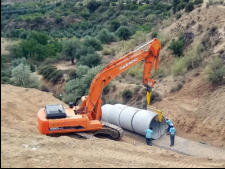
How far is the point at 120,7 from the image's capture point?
65375mm

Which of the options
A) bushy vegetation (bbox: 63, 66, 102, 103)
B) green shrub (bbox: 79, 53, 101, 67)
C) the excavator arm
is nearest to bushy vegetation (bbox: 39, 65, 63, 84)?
green shrub (bbox: 79, 53, 101, 67)

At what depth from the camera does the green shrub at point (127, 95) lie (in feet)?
81.5

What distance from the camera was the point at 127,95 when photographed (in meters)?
24.9

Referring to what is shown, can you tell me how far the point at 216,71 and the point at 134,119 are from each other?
21.1ft

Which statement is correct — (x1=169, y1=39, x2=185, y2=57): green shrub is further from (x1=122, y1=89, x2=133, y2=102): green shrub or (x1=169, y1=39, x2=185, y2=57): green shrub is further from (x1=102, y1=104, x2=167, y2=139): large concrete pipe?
(x1=102, y1=104, x2=167, y2=139): large concrete pipe

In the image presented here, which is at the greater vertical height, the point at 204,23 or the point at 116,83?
the point at 204,23

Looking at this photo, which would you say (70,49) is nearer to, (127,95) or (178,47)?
(178,47)

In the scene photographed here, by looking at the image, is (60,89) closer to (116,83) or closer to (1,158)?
(116,83)

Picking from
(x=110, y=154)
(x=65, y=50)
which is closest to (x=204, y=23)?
(x=65, y=50)

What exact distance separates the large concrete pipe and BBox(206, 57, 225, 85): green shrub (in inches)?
184

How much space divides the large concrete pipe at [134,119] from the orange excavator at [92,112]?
70.1 inches

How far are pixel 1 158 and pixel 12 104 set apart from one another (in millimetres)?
9294

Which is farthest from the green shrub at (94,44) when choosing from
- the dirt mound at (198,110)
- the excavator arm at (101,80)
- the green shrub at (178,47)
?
the excavator arm at (101,80)

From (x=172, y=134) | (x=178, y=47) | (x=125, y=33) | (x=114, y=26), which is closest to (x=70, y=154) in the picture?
(x=172, y=134)
